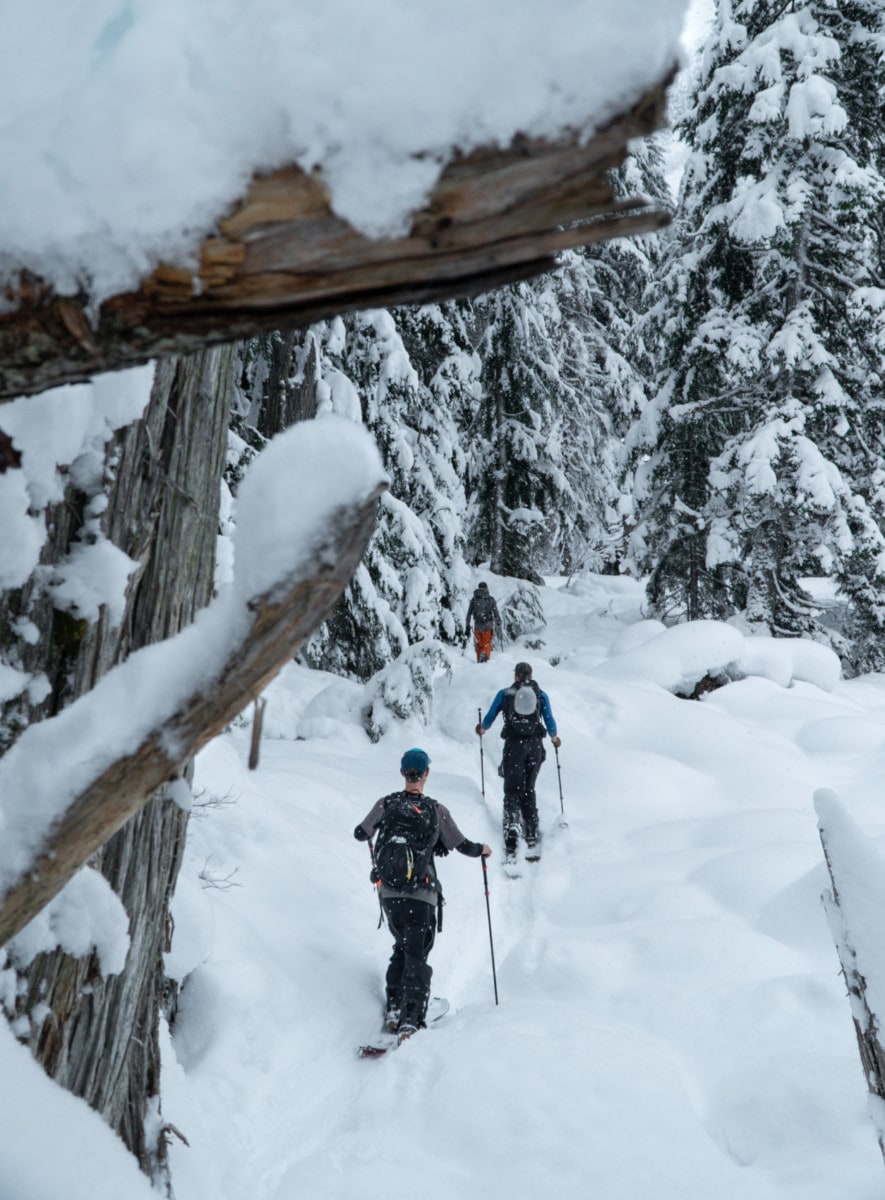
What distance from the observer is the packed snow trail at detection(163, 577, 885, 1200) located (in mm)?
3809

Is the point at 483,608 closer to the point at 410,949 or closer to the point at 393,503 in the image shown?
the point at 393,503

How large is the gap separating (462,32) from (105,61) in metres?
0.47

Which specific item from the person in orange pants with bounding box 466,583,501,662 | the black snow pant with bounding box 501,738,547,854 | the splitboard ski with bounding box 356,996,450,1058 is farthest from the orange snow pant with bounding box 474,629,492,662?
the splitboard ski with bounding box 356,996,450,1058

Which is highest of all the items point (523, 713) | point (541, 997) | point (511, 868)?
point (523, 713)

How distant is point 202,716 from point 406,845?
15.0 ft

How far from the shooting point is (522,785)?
880cm

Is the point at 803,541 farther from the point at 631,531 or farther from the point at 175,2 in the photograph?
the point at 175,2

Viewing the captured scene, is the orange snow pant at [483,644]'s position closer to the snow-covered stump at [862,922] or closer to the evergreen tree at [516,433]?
the evergreen tree at [516,433]

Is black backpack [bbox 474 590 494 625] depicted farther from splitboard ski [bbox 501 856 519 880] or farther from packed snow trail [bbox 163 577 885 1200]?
splitboard ski [bbox 501 856 519 880]

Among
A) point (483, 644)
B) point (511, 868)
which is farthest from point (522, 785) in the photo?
point (483, 644)

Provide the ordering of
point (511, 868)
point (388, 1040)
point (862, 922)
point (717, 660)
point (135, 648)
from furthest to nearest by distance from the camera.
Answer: point (717, 660) < point (511, 868) < point (388, 1040) < point (862, 922) < point (135, 648)

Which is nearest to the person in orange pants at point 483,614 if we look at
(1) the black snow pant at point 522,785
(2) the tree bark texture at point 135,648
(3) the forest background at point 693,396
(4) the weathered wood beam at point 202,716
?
(3) the forest background at point 693,396

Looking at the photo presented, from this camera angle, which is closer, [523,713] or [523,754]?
[523,754]

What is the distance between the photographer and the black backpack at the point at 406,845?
548 centimetres
